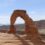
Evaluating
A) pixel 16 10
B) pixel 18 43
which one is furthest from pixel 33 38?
pixel 16 10

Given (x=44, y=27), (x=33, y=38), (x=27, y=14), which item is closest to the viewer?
(x=33, y=38)

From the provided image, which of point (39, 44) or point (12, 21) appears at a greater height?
point (12, 21)

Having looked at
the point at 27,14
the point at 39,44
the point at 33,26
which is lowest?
the point at 39,44

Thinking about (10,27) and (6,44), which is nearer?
(6,44)

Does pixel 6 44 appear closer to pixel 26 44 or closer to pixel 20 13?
pixel 26 44

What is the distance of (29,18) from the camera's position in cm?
956

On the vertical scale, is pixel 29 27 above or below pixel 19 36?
above

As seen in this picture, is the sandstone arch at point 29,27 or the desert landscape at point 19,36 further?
the sandstone arch at point 29,27

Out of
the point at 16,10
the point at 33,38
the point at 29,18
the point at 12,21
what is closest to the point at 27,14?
the point at 29,18

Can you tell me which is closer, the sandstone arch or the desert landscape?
the desert landscape

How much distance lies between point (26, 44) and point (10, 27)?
733cm

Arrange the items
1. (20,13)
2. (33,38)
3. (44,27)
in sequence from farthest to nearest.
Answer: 1. (44,27)
2. (20,13)
3. (33,38)

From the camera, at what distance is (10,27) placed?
13.8m

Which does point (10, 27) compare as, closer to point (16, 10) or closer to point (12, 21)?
point (12, 21)
